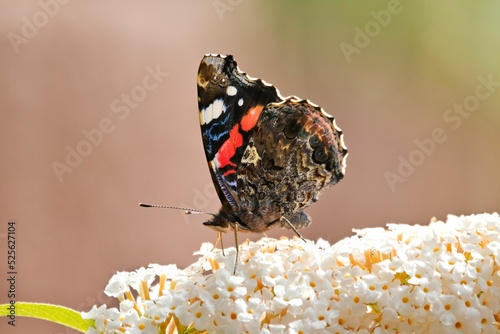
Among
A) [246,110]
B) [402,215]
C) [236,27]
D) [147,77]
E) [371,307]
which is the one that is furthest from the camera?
[402,215]

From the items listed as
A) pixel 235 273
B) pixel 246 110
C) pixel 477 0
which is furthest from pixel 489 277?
pixel 477 0

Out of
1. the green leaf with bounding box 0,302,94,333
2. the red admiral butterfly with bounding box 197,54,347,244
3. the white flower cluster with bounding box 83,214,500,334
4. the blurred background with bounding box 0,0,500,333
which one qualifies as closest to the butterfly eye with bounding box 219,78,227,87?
the red admiral butterfly with bounding box 197,54,347,244

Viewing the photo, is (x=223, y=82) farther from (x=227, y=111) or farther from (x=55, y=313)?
(x=55, y=313)

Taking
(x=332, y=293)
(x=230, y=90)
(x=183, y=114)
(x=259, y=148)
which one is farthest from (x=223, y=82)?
(x=183, y=114)

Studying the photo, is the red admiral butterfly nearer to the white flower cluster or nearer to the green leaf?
the white flower cluster

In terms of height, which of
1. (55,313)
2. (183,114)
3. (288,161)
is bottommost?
(55,313)

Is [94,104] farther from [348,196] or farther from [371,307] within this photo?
[371,307]

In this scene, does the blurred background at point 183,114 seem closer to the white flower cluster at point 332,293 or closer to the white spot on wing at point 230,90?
the white spot on wing at point 230,90
